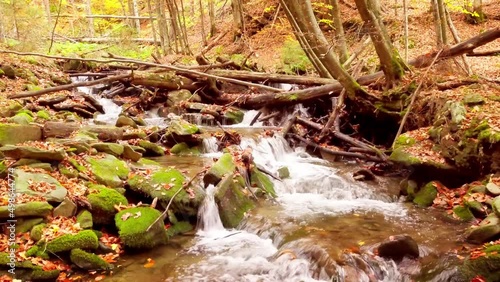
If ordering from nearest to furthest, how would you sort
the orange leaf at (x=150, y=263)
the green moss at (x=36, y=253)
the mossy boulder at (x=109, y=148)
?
1. the green moss at (x=36, y=253)
2. the orange leaf at (x=150, y=263)
3. the mossy boulder at (x=109, y=148)

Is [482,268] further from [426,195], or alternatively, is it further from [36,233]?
[36,233]

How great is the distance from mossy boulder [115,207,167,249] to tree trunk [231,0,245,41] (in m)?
18.3

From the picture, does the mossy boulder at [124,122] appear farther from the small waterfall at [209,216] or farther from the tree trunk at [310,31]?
the tree trunk at [310,31]

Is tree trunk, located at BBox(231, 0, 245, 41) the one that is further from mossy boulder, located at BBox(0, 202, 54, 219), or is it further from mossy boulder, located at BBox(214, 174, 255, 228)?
mossy boulder, located at BBox(0, 202, 54, 219)

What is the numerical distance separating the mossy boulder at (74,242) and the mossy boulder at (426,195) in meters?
6.12

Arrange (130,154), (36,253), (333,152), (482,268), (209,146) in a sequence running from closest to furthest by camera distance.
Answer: (482,268), (36,253), (130,154), (333,152), (209,146)

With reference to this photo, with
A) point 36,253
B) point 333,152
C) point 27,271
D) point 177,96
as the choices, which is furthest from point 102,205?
point 177,96

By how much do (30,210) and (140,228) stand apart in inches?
62.0

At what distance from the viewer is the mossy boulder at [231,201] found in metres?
7.29

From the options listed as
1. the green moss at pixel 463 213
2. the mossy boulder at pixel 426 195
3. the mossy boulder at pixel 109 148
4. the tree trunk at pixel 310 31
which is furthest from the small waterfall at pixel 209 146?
the green moss at pixel 463 213

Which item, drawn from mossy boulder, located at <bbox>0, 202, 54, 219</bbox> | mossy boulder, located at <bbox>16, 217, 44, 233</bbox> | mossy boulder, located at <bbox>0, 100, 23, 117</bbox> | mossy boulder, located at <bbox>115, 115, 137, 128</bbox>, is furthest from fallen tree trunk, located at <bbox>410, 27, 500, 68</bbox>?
mossy boulder, located at <bbox>0, 100, 23, 117</bbox>

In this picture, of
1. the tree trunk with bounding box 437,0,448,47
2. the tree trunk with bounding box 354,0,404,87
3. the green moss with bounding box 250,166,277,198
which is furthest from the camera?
the tree trunk with bounding box 437,0,448,47

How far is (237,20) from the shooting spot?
23.7 meters

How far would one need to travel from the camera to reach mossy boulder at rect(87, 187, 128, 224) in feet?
20.9
